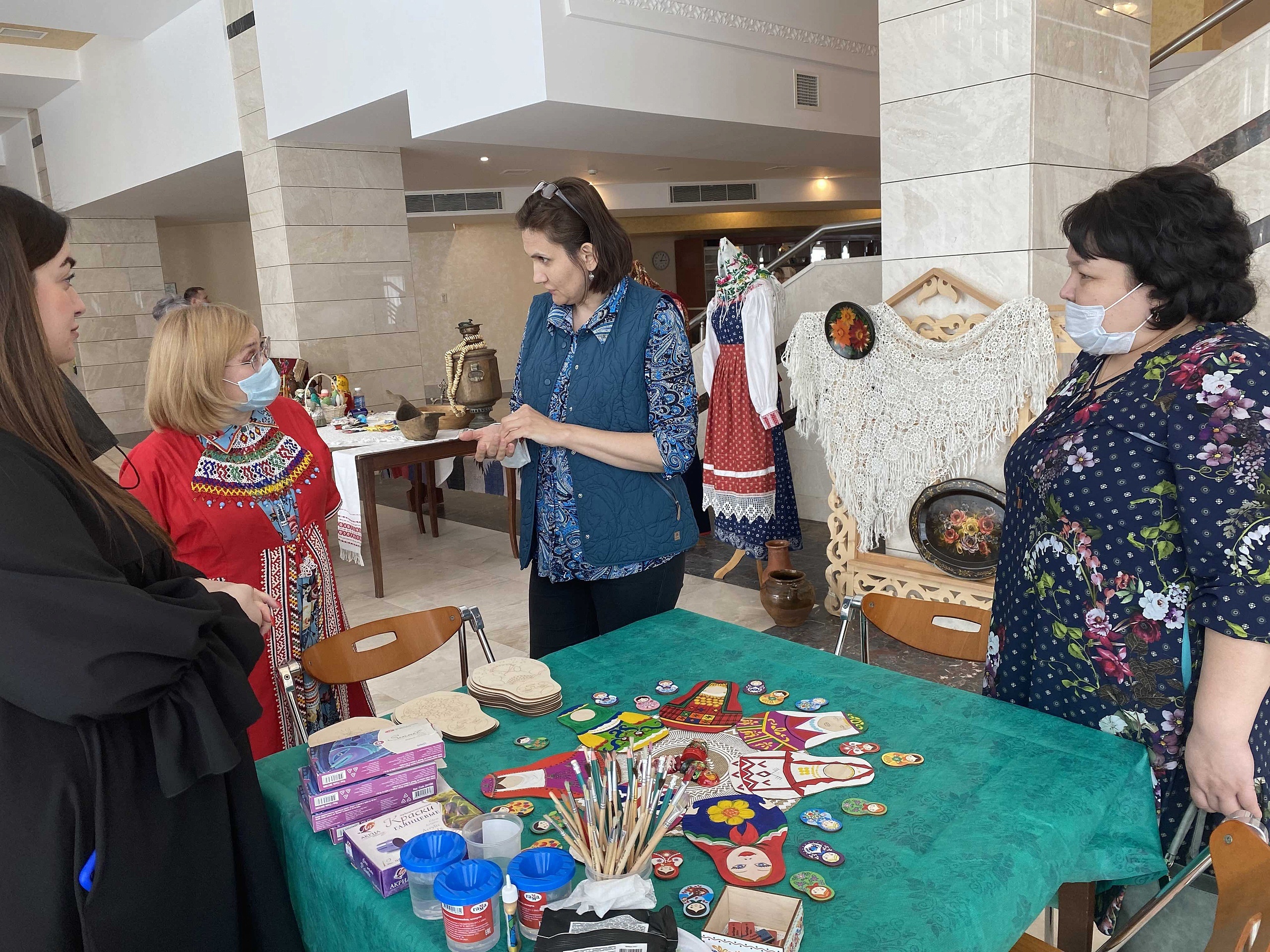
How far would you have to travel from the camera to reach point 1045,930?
1705 mm

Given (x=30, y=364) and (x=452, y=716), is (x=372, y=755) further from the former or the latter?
(x=30, y=364)

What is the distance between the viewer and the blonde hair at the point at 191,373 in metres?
2.01

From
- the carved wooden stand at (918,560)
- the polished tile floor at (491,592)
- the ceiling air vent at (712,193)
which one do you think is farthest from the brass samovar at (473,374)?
the ceiling air vent at (712,193)

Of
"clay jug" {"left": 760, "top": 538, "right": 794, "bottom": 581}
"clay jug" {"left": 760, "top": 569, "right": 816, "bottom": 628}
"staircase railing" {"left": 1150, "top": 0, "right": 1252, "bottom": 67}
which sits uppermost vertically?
"staircase railing" {"left": 1150, "top": 0, "right": 1252, "bottom": 67}

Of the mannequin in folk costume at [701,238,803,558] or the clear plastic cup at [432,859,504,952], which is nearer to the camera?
the clear plastic cup at [432,859,504,952]

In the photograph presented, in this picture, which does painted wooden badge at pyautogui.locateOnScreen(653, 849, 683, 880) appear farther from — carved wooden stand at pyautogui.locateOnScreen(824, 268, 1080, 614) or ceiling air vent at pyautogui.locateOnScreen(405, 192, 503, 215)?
ceiling air vent at pyautogui.locateOnScreen(405, 192, 503, 215)

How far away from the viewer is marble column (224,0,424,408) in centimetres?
730

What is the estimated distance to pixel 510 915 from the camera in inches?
38.1

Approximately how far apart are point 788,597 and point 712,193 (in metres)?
9.29

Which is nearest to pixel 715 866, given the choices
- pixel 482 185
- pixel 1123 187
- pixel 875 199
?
pixel 1123 187

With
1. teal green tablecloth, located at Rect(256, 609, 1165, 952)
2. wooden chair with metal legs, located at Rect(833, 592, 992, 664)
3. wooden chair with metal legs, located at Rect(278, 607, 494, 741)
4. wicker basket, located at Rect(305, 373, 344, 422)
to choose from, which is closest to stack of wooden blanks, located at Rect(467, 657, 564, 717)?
teal green tablecloth, located at Rect(256, 609, 1165, 952)

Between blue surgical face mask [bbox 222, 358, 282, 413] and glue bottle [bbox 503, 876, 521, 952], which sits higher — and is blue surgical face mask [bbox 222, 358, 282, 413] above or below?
above

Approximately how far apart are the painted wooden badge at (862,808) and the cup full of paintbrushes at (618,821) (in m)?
0.25

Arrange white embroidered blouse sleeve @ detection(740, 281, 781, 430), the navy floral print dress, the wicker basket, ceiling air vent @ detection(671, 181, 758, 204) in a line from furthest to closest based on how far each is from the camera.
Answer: ceiling air vent @ detection(671, 181, 758, 204), the wicker basket, white embroidered blouse sleeve @ detection(740, 281, 781, 430), the navy floral print dress
